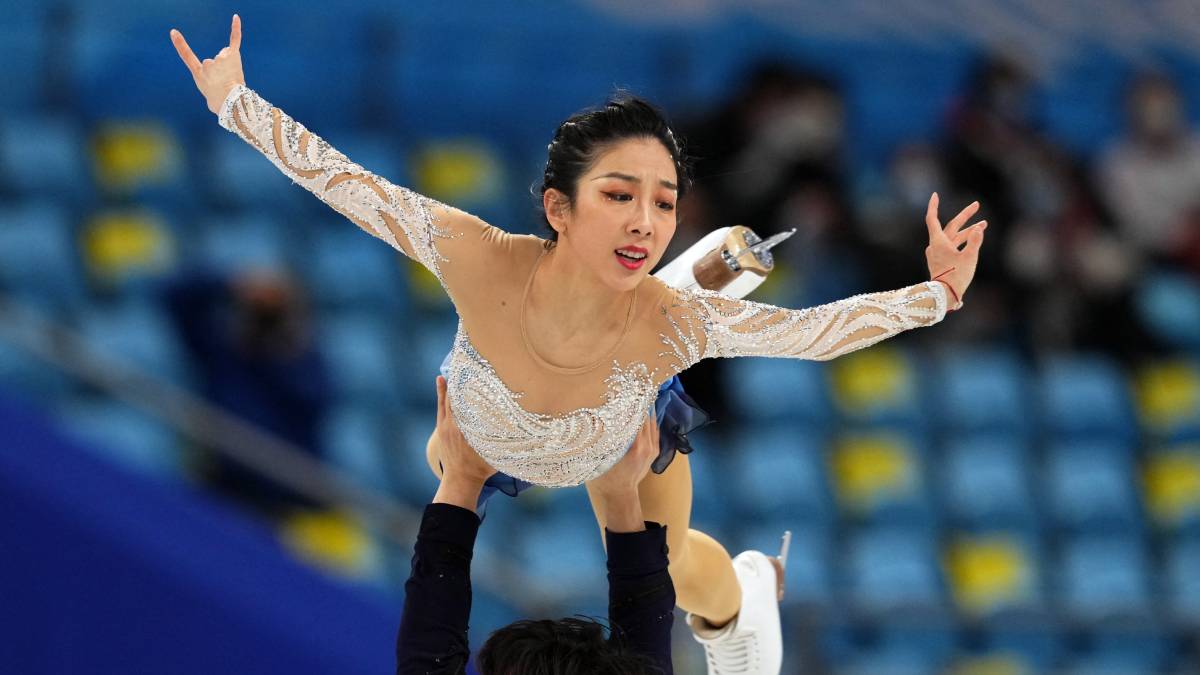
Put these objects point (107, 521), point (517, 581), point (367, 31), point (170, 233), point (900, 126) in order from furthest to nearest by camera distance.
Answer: point (900, 126) < point (367, 31) < point (170, 233) < point (517, 581) < point (107, 521)

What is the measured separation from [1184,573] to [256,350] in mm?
3564

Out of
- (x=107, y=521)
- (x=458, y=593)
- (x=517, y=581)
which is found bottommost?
(x=458, y=593)

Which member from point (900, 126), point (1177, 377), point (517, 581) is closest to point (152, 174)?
point (517, 581)

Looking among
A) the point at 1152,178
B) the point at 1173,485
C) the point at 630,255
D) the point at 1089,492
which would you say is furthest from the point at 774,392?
the point at 630,255

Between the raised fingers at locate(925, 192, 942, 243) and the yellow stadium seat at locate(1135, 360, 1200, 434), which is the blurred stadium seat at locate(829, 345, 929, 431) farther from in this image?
the raised fingers at locate(925, 192, 942, 243)

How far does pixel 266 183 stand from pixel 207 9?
2.20 ft

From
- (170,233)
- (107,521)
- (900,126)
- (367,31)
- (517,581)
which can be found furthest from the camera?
(900,126)

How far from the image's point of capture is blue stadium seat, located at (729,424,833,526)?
19.9ft

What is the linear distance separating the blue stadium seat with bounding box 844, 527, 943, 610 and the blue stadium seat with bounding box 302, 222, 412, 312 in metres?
1.88

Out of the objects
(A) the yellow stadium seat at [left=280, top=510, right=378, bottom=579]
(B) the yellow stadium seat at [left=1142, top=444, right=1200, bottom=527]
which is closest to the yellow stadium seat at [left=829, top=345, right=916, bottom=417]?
(B) the yellow stadium seat at [left=1142, top=444, right=1200, bottom=527]

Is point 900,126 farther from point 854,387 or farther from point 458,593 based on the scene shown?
point 458,593

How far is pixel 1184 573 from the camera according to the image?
20.9 feet

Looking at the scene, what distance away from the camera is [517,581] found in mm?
4223

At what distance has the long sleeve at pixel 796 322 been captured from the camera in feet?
8.83
